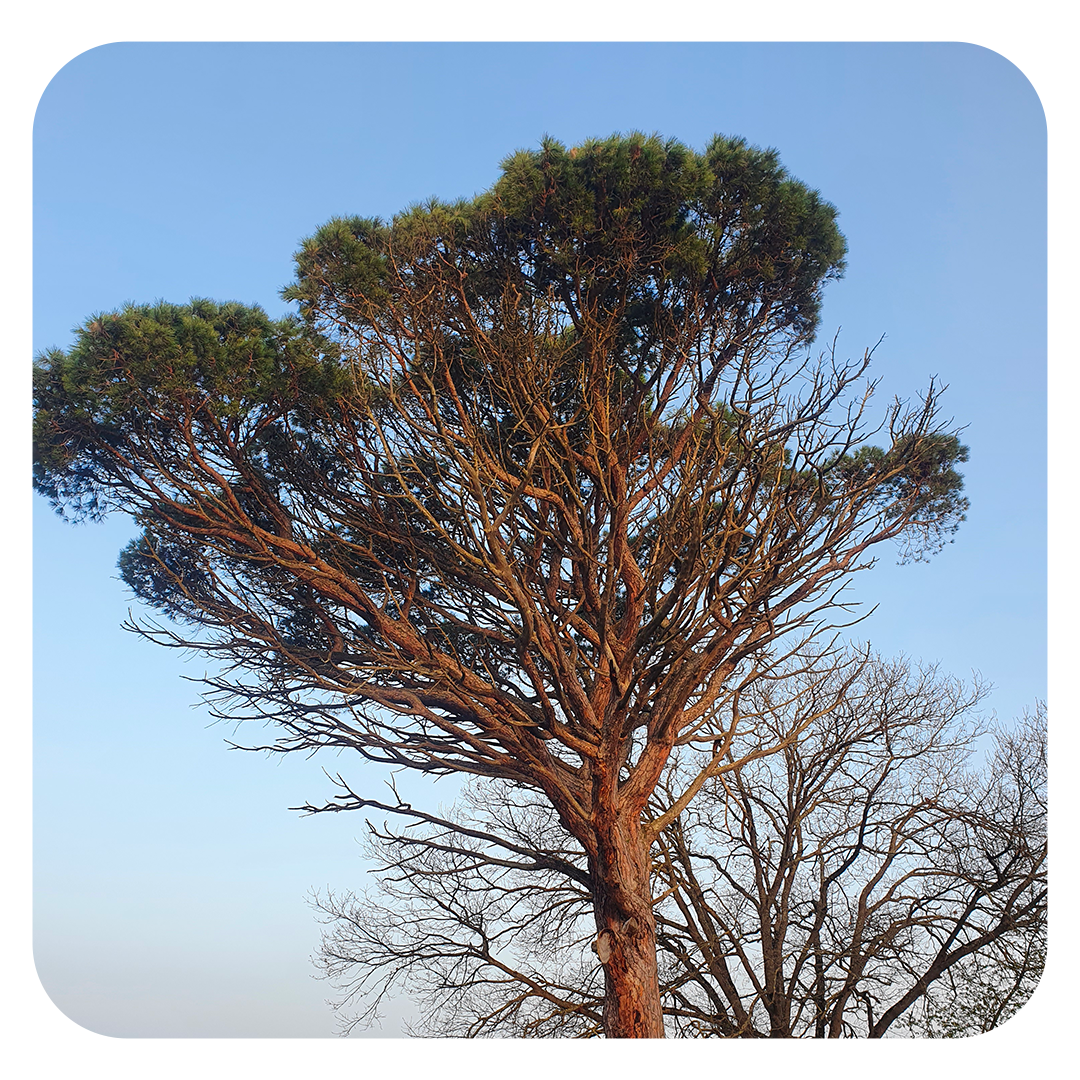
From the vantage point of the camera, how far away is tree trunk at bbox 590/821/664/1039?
5.98 m

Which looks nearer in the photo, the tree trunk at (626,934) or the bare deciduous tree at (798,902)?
the tree trunk at (626,934)

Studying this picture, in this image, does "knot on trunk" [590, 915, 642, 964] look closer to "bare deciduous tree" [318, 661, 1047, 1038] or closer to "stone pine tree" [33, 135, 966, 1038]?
"stone pine tree" [33, 135, 966, 1038]

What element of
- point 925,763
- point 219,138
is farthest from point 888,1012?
point 219,138

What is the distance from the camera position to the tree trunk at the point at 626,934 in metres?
5.98

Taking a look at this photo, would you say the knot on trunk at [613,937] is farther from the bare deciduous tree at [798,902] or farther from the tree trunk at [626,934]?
the bare deciduous tree at [798,902]

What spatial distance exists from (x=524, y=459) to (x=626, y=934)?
3491 millimetres

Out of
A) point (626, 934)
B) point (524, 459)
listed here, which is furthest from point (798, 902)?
point (524, 459)

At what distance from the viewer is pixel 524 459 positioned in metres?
7.35

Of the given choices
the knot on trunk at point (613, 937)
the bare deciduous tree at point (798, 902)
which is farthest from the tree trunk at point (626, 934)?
the bare deciduous tree at point (798, 902)

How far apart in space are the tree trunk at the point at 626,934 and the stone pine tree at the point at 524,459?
18 mm

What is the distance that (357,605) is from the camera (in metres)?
6.57

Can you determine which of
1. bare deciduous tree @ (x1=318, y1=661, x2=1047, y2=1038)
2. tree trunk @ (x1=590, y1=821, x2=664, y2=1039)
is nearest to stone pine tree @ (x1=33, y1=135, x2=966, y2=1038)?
tree trunk @ (x1=590, y1=821, x2=664, y2=1039)
